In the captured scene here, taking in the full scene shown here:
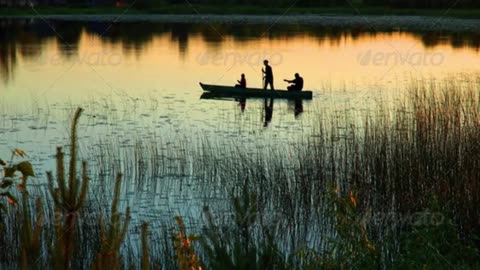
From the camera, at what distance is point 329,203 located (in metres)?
8.51

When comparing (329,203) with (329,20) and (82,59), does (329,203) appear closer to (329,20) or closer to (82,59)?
(82,59)

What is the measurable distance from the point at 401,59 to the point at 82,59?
13151mm

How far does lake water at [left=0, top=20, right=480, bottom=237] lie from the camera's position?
15.8 meters

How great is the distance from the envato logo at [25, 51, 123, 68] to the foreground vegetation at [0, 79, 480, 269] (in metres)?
19.8

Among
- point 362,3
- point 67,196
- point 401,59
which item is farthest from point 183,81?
point 362,3

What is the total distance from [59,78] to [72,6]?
147 feet

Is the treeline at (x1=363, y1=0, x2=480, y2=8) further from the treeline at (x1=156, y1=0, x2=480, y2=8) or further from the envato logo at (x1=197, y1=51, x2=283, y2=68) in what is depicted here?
the envato logo at (x1=197, y1=51, x2=283, y2=68)

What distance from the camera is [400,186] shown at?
33.8ft

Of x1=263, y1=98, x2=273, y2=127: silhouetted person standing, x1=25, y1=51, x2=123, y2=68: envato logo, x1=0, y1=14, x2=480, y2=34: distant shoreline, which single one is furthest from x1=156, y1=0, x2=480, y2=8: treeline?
x1=263, y1=98, x2=273, y2=127: silhouetted person standing

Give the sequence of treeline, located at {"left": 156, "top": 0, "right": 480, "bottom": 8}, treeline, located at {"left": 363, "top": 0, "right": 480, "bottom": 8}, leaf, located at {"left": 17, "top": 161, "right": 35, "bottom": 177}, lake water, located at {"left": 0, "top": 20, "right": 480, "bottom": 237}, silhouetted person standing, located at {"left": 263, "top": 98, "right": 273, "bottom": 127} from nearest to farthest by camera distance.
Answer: leaf, located at {"left": 17, "top": 161, "right": 35, "bottom": 177}, lake water, located at {"left": 0, "top": 20, "right": 480, "bottom": 237}, silhouetted person standing, located at {"left": 263, "top": 98, "right": 273, "bottom": 127}, treeline, located at {"left": 363, "top": 0, "right": 480, "bottom": 8}, treeline, located at {"left": 156, "top": 0, "right": 480, "bottom": 8}

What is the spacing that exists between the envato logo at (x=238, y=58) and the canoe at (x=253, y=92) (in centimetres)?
708

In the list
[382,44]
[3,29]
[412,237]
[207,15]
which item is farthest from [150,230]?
[207,15]

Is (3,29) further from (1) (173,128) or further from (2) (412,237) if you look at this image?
(2) (412,237)

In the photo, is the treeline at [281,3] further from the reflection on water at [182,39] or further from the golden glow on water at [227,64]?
the golden glow on water at [227,64]
